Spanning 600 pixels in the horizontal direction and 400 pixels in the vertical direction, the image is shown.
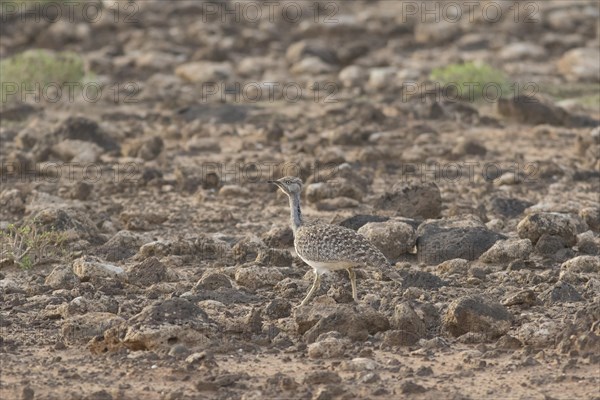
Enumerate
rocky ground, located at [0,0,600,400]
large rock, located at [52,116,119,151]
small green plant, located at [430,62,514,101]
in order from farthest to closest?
small green plant, located at [430,62,514,101], large rock, located at [52,116,119,151], rocky ground, located at [0,0,600,400]

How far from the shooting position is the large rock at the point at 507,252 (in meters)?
11.2

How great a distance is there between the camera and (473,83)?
66.5 ft

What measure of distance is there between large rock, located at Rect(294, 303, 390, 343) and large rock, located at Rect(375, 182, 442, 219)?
12.6ft

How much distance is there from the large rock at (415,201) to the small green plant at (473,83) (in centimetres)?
717

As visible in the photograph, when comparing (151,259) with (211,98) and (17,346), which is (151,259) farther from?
(211,98)

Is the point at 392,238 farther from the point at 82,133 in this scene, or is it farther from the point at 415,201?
the point at 82,133

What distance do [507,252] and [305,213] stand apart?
2999mm

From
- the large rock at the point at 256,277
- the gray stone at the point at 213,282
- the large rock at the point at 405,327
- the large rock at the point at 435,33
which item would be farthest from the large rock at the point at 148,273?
the large rock at the point at 435,33

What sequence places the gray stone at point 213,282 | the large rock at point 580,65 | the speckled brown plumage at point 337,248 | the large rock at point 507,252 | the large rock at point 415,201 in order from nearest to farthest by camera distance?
the speckled brown plumage at point 337,248, the gray stone at point 213,282, the large rock at point 507,252, the large rock at point 415,201, the large rock at point 580,65

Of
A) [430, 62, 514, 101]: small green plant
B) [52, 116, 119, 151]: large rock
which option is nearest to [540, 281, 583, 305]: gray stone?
[52, 116, 119, 151]: large rock

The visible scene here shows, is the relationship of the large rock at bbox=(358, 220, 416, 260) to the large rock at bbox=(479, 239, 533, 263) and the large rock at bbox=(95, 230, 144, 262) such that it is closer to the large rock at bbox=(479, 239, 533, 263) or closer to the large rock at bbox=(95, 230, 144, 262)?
the large rock at bbox=(479, 239, 533, 263)

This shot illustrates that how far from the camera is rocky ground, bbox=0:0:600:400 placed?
8.59m

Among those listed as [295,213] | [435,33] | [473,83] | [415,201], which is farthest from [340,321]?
[435,33]

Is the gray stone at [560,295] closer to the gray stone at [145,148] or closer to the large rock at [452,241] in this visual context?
the large rock at [452,241]
